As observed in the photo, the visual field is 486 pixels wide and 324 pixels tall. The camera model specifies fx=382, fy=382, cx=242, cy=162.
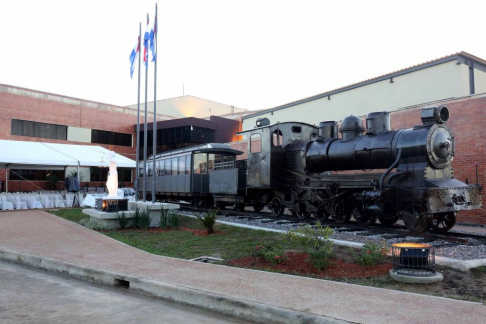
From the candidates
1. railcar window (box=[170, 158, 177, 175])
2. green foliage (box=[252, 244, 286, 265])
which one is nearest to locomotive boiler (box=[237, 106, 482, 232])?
green foliage (box=[252, 244, 286, 265])

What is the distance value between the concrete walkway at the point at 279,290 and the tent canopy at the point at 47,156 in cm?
1139

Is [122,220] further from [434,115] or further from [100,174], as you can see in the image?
[100,174]

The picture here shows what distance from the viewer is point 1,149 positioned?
62.3 ft

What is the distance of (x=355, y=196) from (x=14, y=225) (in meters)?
11.2

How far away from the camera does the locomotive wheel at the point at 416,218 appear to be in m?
8.87

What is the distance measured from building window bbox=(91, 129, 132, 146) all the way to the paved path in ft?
93.6

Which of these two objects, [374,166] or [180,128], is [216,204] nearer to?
[374,166]

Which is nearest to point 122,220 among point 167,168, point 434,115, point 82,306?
point 82,306

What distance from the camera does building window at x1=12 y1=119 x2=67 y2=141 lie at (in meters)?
28.4

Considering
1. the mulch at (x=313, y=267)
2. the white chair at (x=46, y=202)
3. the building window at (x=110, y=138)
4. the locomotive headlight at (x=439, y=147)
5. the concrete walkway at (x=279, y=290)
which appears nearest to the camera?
the concrete walkway at (x=279, y=290)

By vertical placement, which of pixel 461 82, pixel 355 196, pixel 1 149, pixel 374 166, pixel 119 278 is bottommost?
pixel 119 278

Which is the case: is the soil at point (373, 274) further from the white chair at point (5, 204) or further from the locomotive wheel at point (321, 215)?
the white chair at point (5, 204)

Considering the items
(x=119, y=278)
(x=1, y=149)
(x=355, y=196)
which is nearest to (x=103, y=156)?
(x=1, y=149)

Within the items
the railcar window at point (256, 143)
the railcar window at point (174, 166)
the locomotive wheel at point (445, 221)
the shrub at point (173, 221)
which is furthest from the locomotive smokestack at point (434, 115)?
the railcar window at point (174, 166)
